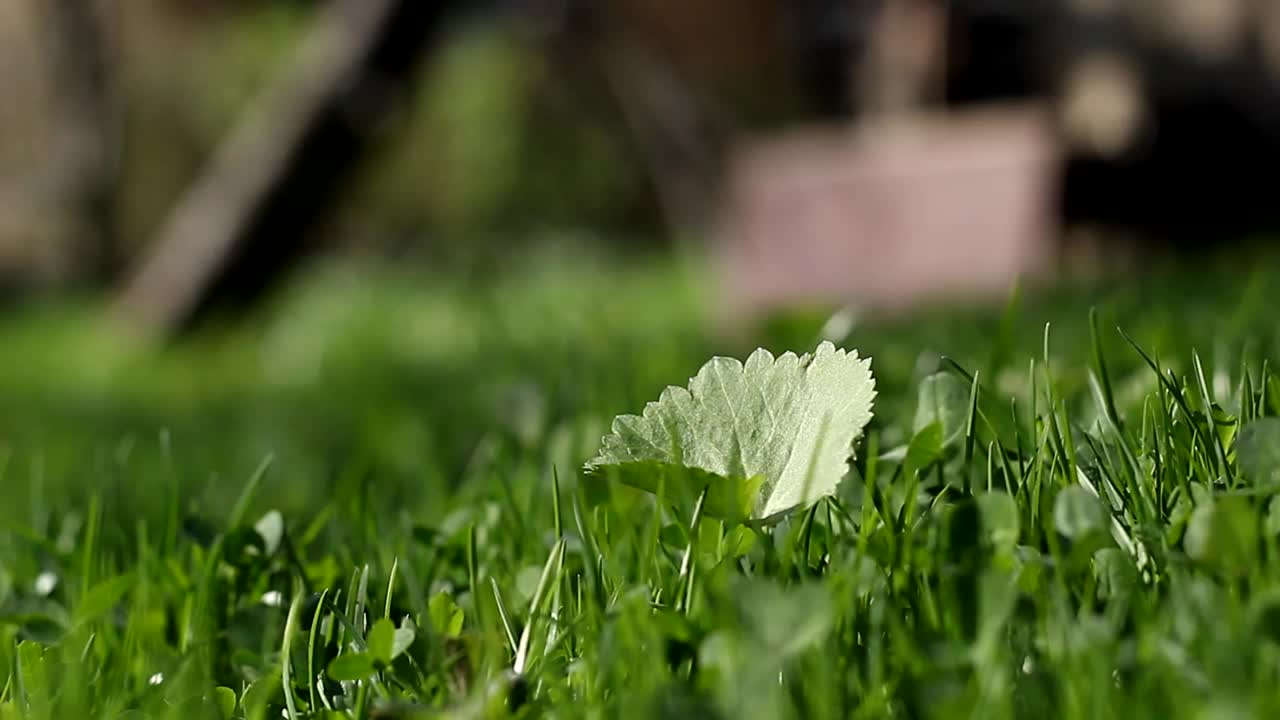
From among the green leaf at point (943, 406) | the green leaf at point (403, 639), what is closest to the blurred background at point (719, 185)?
the green leaf at point (943, 406)

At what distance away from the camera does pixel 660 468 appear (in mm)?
918

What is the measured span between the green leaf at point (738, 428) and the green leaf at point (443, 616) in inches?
5.0

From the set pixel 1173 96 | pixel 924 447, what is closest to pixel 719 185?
pixel 1173 96

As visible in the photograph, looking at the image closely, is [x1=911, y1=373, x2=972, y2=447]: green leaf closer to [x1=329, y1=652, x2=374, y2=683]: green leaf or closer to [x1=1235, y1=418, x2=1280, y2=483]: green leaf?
[x1=1235, y1=418, x2=1280, y2=483]: green leaf

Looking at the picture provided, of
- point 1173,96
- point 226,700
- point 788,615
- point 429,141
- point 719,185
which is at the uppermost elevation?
point 429,141

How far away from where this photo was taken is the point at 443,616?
0.91m

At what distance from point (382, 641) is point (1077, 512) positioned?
0.42 meters

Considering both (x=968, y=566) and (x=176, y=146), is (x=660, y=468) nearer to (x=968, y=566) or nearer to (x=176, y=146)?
(x=968, y=566)

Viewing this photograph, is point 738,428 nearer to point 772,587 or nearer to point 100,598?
point 772,587

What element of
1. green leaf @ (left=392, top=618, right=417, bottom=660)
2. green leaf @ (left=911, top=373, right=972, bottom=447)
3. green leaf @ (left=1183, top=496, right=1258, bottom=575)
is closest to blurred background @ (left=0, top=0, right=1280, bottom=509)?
green leaf @ (left=911, top=373, right=972, bottom=447)

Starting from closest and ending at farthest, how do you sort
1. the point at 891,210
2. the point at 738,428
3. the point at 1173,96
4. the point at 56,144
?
1. the point at 738,428
2. the point at 891,210
3. the point at 1173,96
4. the point at 56,144

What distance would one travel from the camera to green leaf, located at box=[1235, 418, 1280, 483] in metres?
0.84

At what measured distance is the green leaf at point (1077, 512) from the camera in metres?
0.82

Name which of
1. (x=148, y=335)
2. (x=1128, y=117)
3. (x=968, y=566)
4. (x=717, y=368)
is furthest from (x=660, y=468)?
(x=1128, y=117)
